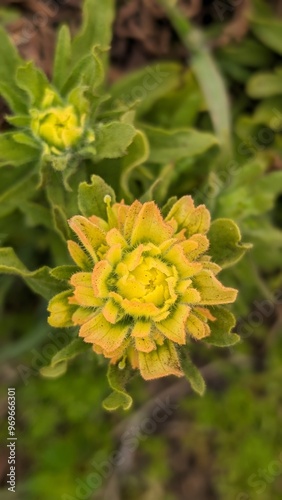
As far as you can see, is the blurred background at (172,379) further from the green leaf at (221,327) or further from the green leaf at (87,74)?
the green leaf at (221,327)

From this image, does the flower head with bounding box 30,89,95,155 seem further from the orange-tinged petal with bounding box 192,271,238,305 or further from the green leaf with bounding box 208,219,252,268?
the orange-tinged petal with bounding box 192,271,238,305

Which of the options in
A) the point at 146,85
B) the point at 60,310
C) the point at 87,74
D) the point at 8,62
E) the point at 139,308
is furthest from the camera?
the point at 146,85

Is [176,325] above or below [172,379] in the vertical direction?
above

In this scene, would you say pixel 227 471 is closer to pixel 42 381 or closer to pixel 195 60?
pixel 42 381

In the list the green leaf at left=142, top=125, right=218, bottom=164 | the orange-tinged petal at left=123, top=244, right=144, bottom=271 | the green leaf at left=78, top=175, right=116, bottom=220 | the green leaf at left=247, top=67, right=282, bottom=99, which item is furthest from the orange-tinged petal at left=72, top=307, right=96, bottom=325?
the green leaf at left=247, top=67, right=282, bottom=99

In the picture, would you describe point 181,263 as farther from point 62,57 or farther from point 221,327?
point 62,57

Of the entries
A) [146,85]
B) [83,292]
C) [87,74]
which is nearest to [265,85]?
[146,85]
